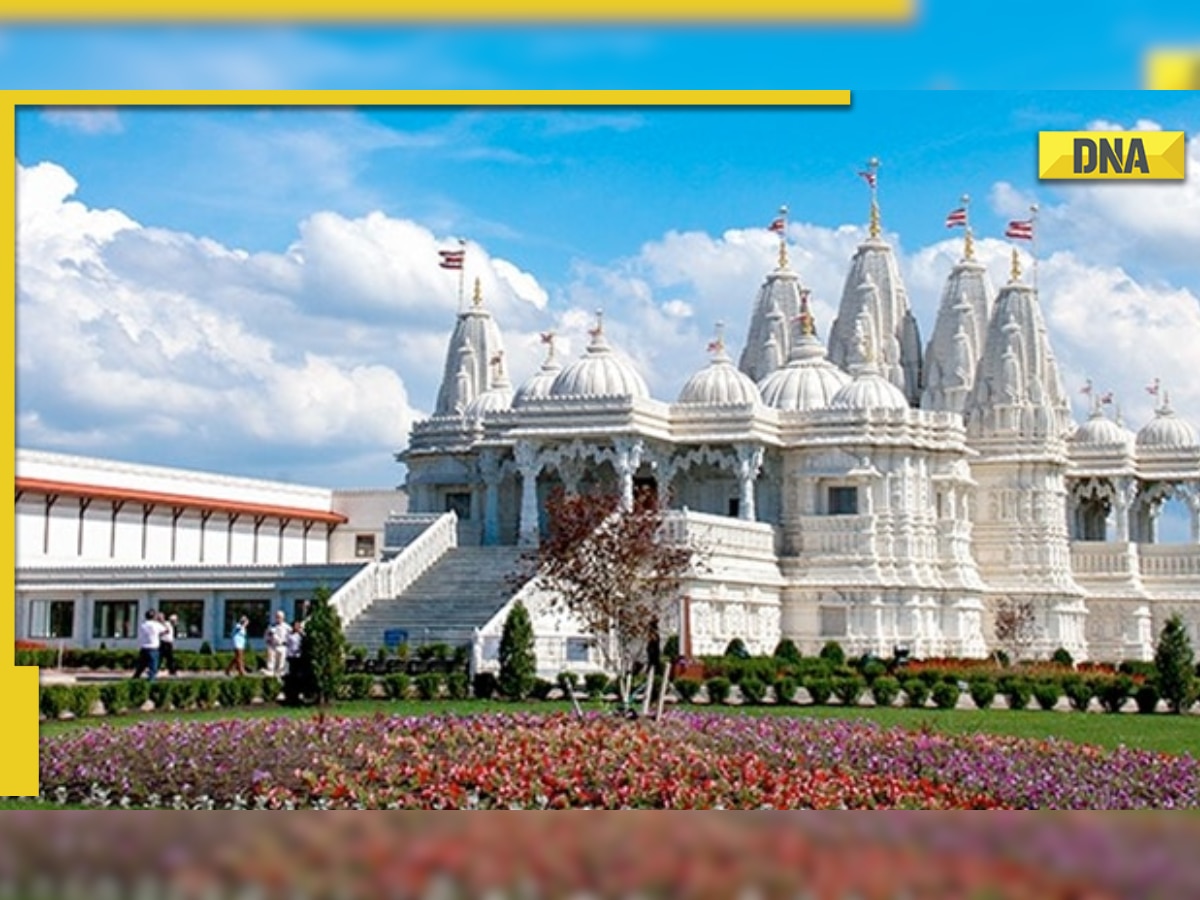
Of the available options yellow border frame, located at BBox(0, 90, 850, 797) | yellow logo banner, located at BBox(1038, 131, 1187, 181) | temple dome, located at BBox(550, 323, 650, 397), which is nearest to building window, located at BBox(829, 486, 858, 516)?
temple dome, located at BBox(550, 323, 650, 397)

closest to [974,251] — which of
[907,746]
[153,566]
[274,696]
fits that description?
[153,566]

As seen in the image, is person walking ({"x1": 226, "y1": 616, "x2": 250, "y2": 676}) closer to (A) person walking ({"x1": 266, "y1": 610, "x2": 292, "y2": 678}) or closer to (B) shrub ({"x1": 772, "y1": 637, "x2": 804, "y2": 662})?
(A) person walking ({"x1": 266, "y1": 610, "x2": 292, "y2": 678})

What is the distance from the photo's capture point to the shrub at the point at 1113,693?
2891 cm

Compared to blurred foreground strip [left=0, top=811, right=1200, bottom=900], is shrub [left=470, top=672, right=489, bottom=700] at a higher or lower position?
higher

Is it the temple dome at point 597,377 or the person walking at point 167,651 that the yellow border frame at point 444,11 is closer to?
the person walking at point 167,651

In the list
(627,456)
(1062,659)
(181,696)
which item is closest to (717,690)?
(181,696)

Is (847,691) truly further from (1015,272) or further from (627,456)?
(1015,272)

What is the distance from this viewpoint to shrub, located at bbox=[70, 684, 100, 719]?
77.2 ft

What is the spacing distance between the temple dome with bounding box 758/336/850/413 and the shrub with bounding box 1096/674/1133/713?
1621 centimetres

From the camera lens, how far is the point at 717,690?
90.7 feet

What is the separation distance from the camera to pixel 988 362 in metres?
48.8

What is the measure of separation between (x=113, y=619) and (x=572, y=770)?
103ft

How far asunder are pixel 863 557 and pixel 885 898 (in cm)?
3824

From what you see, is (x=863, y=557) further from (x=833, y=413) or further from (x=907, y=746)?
(x=907, y=746)
